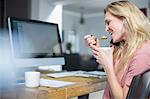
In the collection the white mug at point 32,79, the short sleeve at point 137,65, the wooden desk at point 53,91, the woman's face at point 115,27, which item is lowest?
the wooden desk at point 53,91

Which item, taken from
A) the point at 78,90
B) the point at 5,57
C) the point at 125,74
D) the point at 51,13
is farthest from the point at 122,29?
the point at 51,13

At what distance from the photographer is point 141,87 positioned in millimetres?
727

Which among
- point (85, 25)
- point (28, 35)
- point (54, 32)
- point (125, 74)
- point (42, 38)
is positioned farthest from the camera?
point (85, 25)

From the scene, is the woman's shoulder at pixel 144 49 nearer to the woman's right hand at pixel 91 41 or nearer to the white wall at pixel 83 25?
the woman's right hand at pixel 91 41

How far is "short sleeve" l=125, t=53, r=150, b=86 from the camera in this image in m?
0.81

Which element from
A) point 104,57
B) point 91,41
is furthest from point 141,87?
point 91,41

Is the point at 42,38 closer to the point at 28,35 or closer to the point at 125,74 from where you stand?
the point at 28,35

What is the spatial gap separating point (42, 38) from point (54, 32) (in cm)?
14

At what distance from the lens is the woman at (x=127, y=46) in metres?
0.84

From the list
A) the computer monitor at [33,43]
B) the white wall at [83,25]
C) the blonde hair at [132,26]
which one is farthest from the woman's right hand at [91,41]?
the white wall at [83,25]

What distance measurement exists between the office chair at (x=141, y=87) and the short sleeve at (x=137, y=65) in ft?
0.21

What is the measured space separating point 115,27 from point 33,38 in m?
0.62

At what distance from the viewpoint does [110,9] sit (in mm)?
949

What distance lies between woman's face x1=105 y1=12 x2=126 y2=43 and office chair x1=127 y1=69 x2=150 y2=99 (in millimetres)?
264
